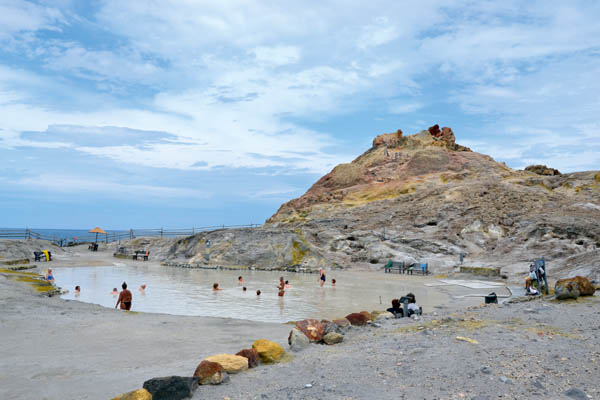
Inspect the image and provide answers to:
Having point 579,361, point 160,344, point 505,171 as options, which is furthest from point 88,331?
point 505,171

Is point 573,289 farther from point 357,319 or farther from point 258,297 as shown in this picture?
point 258,297

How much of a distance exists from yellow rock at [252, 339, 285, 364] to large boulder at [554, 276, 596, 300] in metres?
9.06

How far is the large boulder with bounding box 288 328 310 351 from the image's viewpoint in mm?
8758

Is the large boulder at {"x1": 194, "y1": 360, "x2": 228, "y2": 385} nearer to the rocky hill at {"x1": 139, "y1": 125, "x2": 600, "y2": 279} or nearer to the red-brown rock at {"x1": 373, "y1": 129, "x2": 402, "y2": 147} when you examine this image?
the rocky hill at {"x1": 139, "y1": 125, "x2": 600, "y2": 279}

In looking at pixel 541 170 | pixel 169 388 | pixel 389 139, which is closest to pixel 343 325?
pixel 169 388

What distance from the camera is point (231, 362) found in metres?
7.17

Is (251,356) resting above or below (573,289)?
below

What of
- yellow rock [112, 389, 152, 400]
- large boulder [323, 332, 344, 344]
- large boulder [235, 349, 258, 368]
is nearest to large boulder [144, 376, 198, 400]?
yellow rock [112, 389, 152, 400]

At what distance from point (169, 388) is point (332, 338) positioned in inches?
168

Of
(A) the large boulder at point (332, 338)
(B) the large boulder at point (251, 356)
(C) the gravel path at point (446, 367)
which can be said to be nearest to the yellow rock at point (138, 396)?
(C) the gravel path at point (446, 367)

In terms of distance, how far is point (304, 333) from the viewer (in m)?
9.32

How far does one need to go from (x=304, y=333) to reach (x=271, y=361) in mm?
1635

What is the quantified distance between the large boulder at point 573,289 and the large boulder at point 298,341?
814 centimetres

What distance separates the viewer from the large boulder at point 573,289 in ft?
40.0
